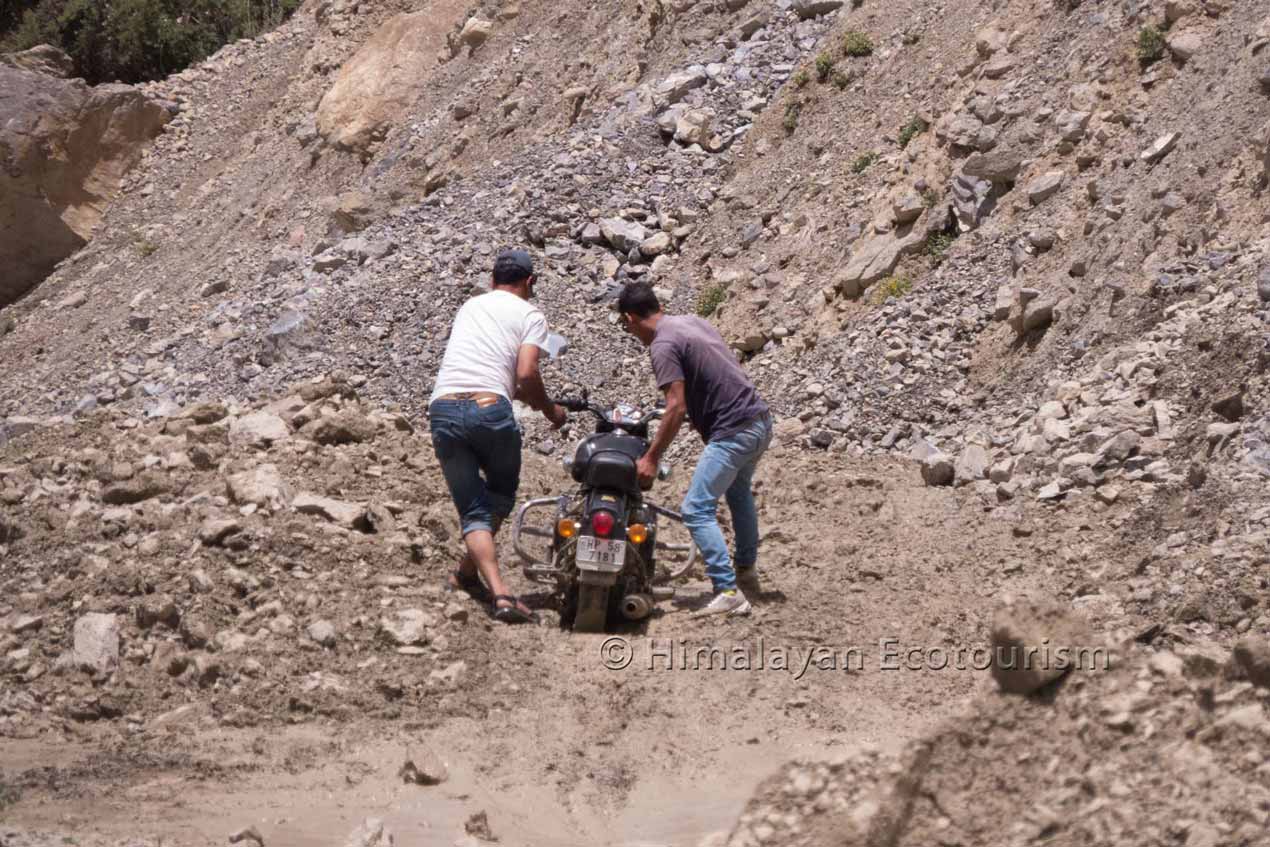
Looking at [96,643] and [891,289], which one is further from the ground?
[891,289]

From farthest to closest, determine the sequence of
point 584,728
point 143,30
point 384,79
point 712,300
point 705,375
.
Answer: point 143,30
point 384,79
point 712,300
point 705,375
point 584,728

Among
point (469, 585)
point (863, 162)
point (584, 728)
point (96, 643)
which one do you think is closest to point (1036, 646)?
point (584, 728)

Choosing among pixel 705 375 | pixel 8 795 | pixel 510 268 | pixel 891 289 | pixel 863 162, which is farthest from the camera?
pixel 863 162

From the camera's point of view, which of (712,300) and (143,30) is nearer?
(712,300)

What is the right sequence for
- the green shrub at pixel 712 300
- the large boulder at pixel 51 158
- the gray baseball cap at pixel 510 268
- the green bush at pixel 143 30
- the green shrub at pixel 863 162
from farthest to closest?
the green bush at pixel 143 30 → the large boulder at pixel 51 158 → the green shrub at pixel 863 162 → the green shrub at pixel 712 300 → the gray baseball cap at pixel 510 268

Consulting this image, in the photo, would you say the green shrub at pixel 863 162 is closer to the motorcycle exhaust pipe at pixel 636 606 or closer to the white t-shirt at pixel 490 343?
the white t-shirt at pixel 490 343

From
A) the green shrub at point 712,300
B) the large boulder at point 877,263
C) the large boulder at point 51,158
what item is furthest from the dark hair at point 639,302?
the large boulder at point 51,158

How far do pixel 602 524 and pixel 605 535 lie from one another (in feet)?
0.17

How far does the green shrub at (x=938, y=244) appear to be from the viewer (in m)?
A: 11.7

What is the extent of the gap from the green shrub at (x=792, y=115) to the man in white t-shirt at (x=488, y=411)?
736cm

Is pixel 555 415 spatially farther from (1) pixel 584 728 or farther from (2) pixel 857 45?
(2) pixel 857 45

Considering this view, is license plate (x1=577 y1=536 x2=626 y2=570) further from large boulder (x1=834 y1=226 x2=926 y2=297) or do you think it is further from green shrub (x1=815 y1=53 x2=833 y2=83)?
green shrub (x1=815 y1=53 x2=833 y2=83)

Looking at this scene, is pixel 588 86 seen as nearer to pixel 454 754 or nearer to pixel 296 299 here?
pixel 296 299

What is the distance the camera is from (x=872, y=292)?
38.2 feet
